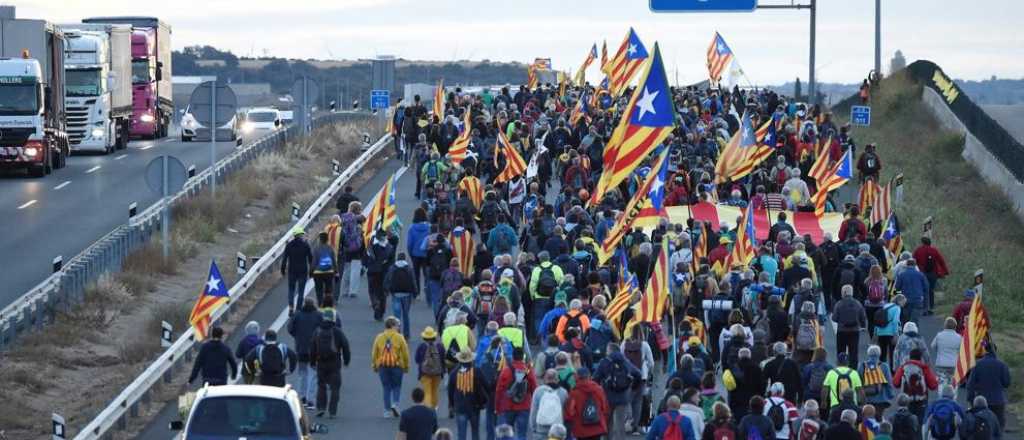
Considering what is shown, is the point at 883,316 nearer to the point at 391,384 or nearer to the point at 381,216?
the point at 391,384

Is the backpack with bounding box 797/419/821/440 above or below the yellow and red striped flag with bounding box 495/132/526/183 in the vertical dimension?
below

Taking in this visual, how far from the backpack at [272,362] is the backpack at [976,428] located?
22.6 feet

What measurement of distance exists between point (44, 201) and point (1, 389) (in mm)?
20751

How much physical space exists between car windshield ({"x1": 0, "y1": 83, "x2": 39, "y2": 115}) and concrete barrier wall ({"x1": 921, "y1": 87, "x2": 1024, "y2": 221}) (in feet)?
72.0

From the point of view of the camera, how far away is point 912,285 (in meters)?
27.1

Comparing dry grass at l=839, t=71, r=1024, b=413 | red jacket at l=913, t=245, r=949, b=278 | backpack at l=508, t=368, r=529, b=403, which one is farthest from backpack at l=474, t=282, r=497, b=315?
red jacket at l=913, t=245, r=949, b=278

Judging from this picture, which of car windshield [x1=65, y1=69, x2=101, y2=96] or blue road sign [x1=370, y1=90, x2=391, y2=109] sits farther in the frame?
blue road sign [x1=370, y1=90, x2=391, y2=109]

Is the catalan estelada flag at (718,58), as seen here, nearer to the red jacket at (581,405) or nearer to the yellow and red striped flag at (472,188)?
the yellow and red striped flag at (472,188)

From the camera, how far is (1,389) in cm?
2523

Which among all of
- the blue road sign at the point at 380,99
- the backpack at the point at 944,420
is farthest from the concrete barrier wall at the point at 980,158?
the backpack at the point at 944,420

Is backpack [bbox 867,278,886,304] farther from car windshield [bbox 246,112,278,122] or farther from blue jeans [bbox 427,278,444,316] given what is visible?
car windshield [bbox 246,112,278,122]

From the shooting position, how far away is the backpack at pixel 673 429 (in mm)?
19219

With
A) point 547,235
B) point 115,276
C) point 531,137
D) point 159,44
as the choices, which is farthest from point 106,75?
point 547,235

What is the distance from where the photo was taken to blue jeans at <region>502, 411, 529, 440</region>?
21297mm
